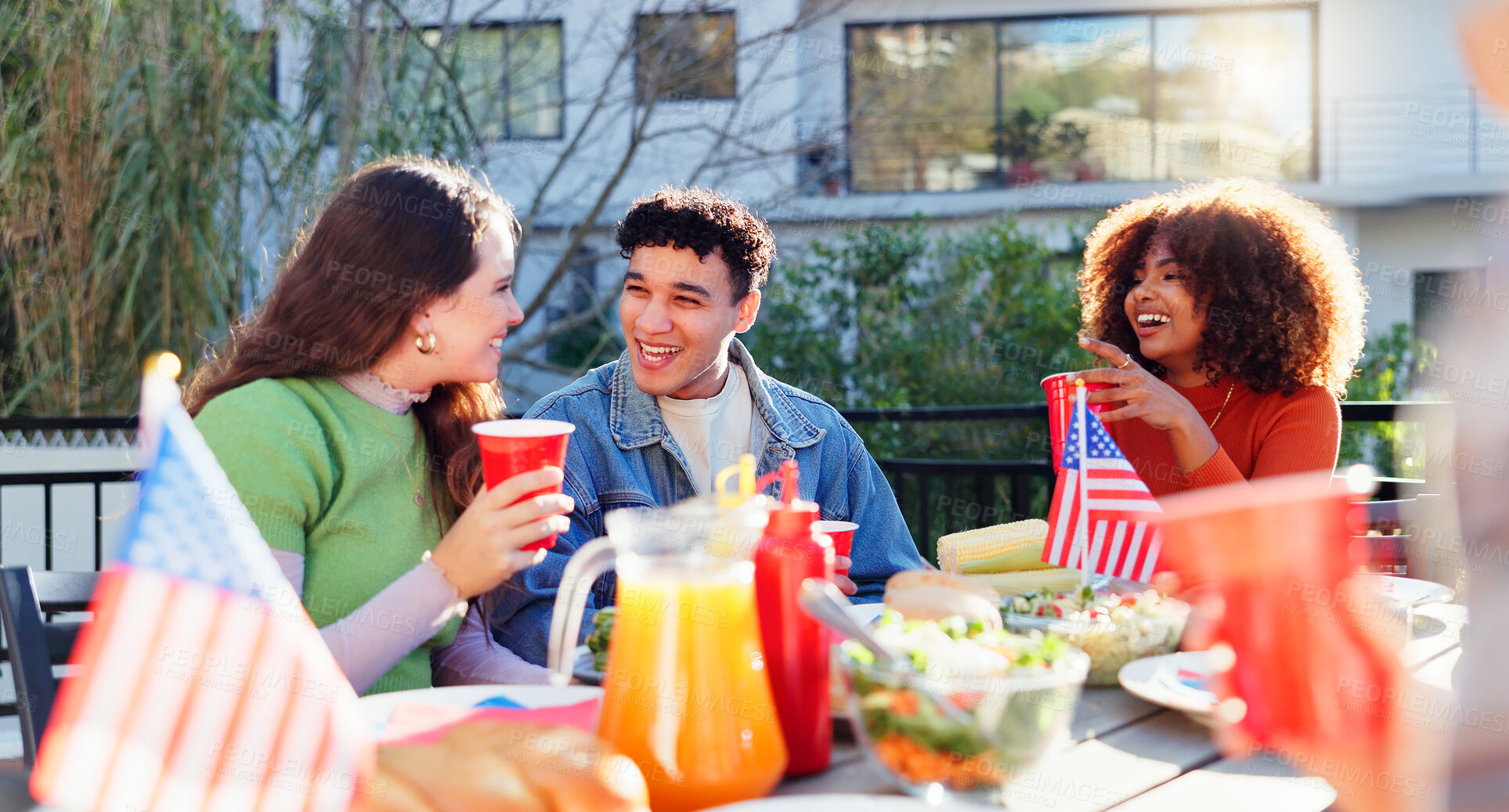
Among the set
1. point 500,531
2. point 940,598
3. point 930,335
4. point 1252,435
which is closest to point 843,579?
point 940,598

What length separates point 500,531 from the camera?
57.0 inches

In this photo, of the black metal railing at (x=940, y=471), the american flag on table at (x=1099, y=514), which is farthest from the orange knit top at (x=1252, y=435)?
the american flag on table at (x=1099, y=514)

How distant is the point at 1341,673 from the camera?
0.84m

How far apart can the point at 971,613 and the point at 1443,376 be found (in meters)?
0.65

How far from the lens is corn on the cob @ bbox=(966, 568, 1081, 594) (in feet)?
5.70

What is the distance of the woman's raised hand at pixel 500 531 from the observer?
1418mm

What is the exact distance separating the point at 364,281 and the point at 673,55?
549 centimetres

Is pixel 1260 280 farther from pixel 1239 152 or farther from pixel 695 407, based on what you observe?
pixel 1239 152

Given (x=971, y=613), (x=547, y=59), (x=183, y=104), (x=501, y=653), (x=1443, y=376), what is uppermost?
(x=547, y=59)

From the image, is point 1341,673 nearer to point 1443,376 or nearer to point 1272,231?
point 1443,376

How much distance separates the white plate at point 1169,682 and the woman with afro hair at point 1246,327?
3.39 ft

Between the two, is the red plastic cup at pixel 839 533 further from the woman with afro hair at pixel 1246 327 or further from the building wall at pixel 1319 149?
the building wall at pixel 1319 149

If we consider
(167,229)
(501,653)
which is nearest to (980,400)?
(167,229)

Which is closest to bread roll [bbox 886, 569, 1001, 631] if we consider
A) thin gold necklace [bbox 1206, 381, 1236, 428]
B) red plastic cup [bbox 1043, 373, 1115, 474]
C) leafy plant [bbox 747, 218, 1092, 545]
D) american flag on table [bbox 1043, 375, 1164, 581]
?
american flag on table [bbox 1043, 375, 1164, 581]
